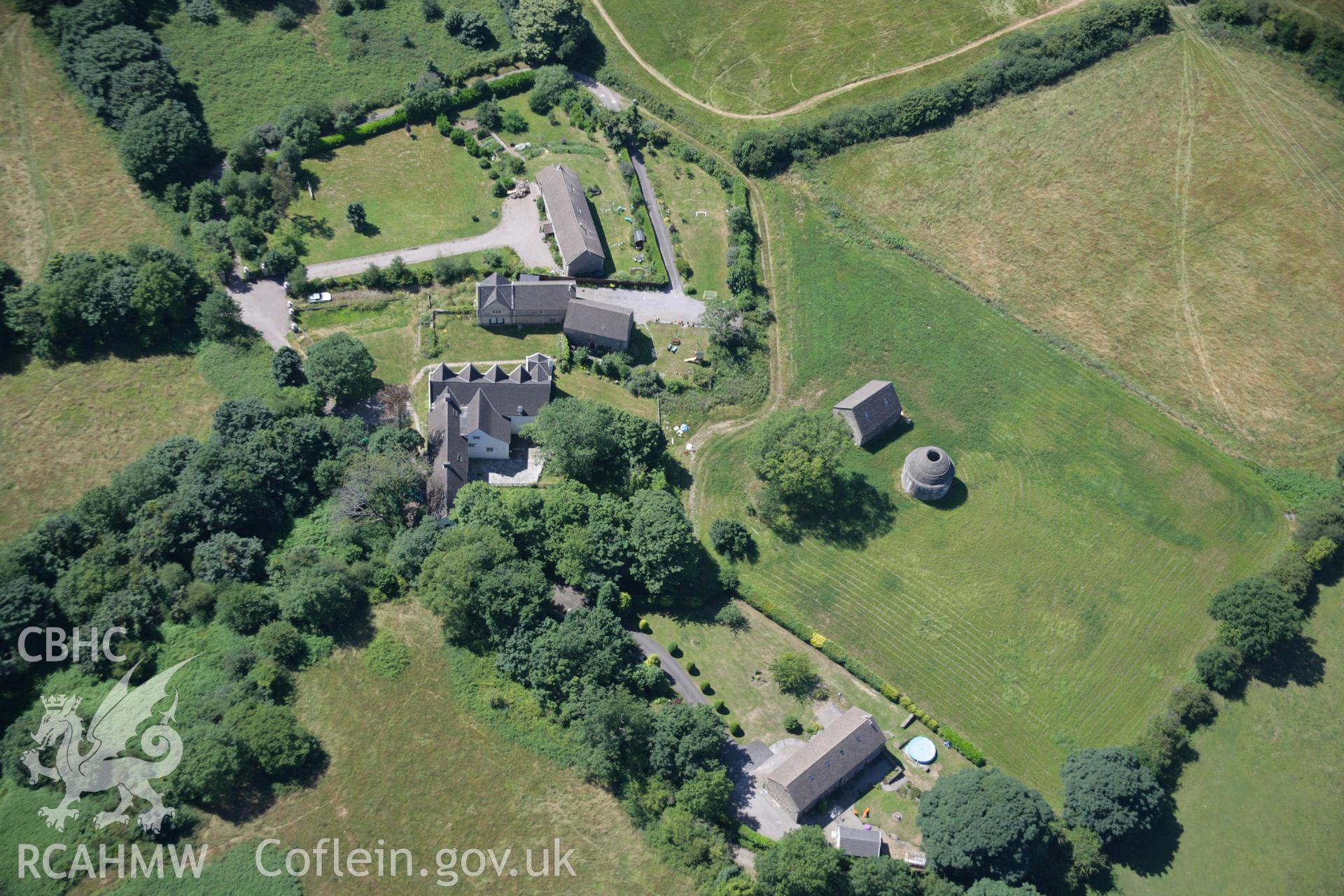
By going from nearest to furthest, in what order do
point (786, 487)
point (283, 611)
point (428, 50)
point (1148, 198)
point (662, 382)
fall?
point (283, 611)
point (786, 487)
point (662, 382)
point (1148, 198)
point (428, 50)

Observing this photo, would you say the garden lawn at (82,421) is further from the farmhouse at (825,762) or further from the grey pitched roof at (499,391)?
the farmhouse at (825,762)

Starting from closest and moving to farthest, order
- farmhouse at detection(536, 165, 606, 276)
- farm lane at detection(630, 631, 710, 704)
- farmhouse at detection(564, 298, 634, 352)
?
farm lane at detection(630, 631, 710, 704) → farmhouse at detection(564, 298, 634, 352) → farmhouse at detection(536, 165, 606, 276)

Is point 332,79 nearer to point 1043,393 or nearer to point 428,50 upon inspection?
point 428,50

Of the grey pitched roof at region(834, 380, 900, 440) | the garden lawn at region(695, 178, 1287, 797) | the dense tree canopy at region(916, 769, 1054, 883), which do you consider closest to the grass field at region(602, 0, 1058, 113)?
the garden lawn at region(695, 178, 1287, 797)

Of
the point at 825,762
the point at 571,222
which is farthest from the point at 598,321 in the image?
the point at 825,762

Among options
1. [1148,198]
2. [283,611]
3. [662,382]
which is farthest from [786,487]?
[1148,198]

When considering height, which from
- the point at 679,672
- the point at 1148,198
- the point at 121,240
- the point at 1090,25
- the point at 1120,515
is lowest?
the point at 679,672

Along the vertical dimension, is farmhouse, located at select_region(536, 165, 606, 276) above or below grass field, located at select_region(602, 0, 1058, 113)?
below

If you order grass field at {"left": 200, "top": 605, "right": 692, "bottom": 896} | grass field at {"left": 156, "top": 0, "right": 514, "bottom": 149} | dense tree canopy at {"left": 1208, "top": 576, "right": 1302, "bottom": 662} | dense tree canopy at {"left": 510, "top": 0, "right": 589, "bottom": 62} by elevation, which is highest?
dense tree canopy at {"left": 510, "top": 0, "right": 589, "bottom": 62}

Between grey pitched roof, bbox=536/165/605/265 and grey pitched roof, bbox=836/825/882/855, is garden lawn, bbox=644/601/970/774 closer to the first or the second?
grey pitched roof, bbox=836/825/882/855
